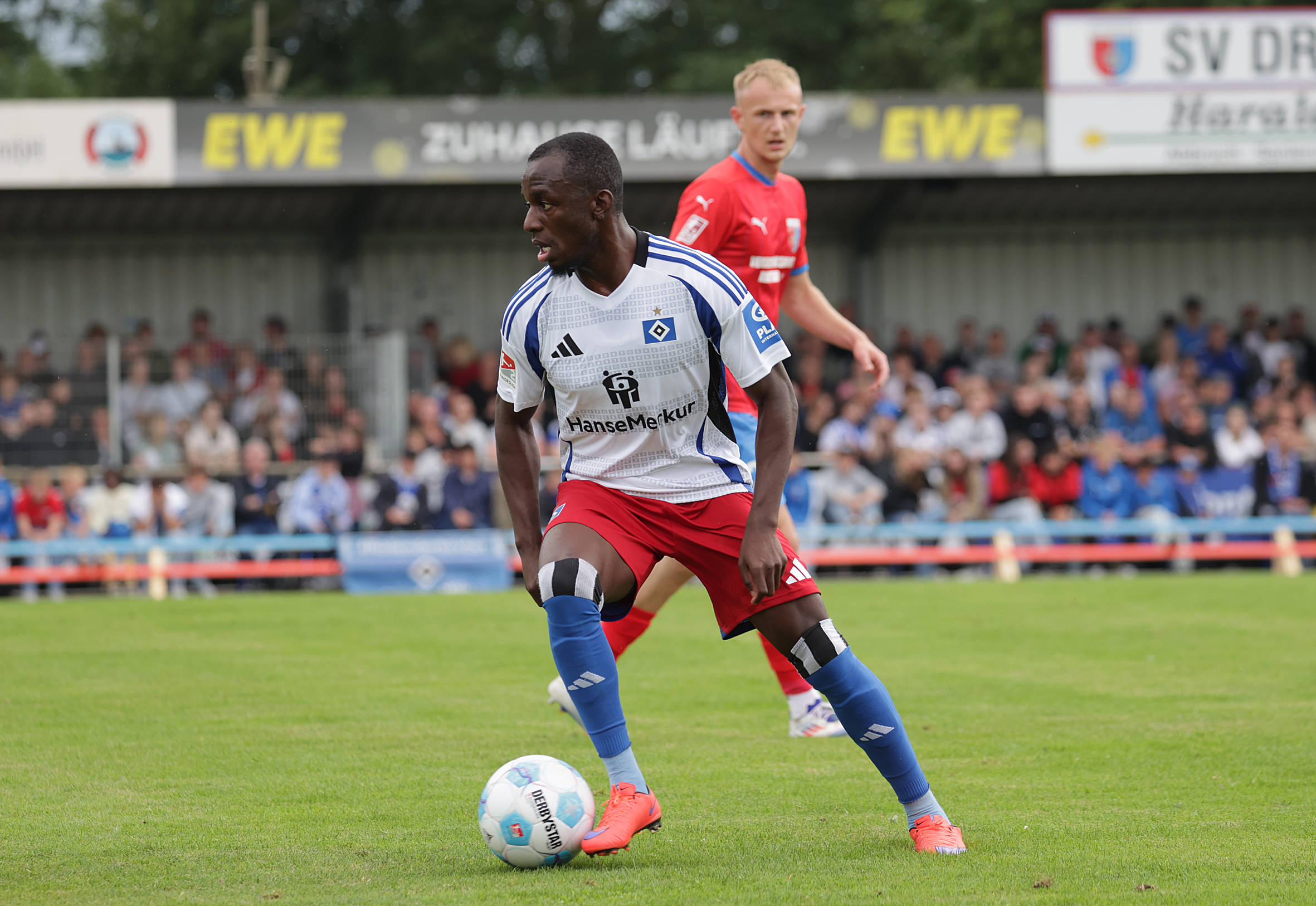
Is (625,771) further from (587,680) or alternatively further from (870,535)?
(870,535)

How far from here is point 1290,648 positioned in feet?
32.0

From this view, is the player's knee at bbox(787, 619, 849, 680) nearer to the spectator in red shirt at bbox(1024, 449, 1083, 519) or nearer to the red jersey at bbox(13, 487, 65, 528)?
the spectator in red shirt at bbox(1024, 449, 1083, 519)

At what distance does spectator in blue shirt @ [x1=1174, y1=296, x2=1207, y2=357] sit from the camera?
69.0ft

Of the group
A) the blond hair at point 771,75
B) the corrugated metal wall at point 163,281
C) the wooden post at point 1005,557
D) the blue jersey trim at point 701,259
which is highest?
the corrugated metal wall at point 163,281

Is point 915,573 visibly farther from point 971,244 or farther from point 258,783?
point 258,783

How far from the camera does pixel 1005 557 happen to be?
15953 millimetres

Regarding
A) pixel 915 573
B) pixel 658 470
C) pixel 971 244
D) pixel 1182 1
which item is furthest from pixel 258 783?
pixel 1182 1

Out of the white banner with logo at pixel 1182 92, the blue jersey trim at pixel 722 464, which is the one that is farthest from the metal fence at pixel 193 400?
the blue jersey trim at pixel 722 464

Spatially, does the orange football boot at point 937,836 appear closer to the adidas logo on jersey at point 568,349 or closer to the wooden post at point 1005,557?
the adidas logo on jersey at point 568,349

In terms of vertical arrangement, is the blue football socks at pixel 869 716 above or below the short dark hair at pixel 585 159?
below

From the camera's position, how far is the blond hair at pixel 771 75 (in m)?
6.85

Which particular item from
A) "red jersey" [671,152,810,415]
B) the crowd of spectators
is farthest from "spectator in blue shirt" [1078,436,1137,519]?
"red jersey" [671,152,810,415]

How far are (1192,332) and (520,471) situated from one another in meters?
18.1

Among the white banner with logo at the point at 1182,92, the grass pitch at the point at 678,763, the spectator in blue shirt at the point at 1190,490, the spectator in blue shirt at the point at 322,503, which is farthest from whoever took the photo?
the white banner with logo at the point at 1182,92
